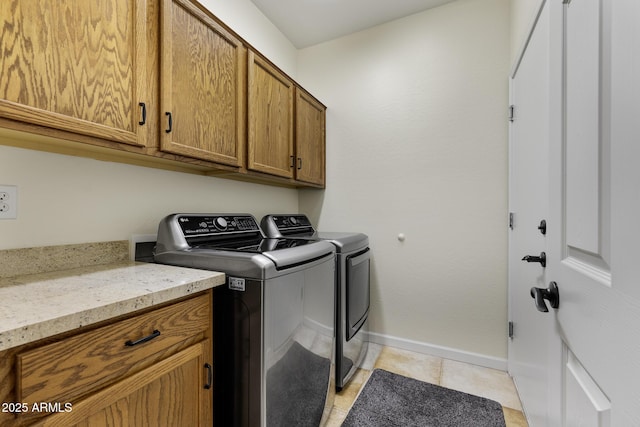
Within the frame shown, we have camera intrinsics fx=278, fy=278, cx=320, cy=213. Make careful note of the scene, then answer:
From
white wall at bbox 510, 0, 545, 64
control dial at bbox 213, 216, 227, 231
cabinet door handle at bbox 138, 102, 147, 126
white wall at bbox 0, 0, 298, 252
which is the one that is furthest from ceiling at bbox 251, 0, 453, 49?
control dial at bbox 213, 216, 227, 231

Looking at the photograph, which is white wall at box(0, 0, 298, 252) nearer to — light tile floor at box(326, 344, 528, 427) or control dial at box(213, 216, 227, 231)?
control dial at box(213, 216, 227, 231)

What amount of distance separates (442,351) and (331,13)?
2767 mm

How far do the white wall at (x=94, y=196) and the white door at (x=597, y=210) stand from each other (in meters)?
1.68

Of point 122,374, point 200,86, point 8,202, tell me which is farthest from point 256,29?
point 122,374

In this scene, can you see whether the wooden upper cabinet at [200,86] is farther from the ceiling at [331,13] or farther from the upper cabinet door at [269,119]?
the ceiling at [331,13]

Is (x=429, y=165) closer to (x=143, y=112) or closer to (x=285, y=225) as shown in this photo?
(x=285, y=225)

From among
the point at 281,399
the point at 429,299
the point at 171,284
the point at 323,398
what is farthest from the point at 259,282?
the point at 429,299

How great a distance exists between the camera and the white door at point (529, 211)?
113 cm

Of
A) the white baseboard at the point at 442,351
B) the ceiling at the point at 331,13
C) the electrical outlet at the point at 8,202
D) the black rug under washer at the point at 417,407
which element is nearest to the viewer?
the electrical outlet at the point at 8,202

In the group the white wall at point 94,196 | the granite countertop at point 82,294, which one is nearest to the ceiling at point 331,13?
the white wall at point 94,196

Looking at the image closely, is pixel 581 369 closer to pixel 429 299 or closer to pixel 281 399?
pixel 281 399

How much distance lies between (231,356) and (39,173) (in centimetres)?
101

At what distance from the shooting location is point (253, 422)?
1.02m

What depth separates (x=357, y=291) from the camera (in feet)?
6.31
